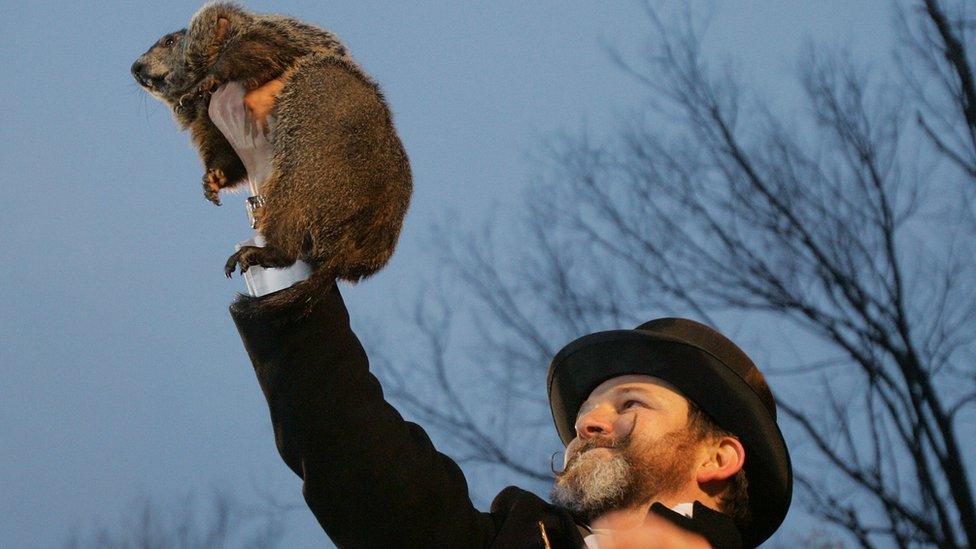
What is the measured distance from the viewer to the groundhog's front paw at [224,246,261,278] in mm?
2412

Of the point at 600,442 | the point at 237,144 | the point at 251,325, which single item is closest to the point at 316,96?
the point at 237,144

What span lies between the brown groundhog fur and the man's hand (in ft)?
0.09

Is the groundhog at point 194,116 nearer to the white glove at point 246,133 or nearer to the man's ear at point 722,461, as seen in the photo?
the white glove at point 246,133

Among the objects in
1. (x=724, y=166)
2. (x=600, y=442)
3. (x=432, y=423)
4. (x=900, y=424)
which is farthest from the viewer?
(x=432, y=423)

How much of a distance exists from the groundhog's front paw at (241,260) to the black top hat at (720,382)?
0.97 m

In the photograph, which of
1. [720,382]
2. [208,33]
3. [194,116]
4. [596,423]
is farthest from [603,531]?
[208,33]

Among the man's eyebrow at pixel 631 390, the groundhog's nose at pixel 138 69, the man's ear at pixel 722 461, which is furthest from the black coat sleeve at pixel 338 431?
the groundhog's nose at pixel 138 69

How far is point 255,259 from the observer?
2422 millimetres

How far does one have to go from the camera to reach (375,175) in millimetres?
2598

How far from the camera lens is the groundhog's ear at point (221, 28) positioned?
122 inches

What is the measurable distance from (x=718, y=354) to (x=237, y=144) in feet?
4.18

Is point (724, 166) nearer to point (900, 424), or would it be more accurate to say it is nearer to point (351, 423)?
point (900, 424)

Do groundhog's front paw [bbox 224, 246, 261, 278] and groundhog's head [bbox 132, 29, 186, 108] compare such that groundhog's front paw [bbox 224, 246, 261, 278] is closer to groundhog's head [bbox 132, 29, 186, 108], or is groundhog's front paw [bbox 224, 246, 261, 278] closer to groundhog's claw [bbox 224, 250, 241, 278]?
groundhog's claw [bbox 224, 250, 241, 278]

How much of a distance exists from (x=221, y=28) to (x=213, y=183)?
415mm
